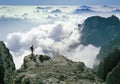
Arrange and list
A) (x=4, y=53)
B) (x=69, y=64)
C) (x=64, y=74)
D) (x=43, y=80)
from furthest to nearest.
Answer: (x=4, y=53) → (x=69, y=64) → (x=64, y=74) → (x=43, y=80)

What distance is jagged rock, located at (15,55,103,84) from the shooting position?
3459 centimetres

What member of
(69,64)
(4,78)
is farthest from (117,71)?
(4,78)

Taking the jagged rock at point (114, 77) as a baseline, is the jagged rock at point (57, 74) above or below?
above

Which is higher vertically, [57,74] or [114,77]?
[57,74]

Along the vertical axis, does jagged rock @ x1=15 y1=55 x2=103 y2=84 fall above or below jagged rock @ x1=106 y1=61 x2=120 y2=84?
above

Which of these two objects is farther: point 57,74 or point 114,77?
A: point 114,77

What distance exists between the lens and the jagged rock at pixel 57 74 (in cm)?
3459

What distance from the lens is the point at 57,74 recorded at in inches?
1438

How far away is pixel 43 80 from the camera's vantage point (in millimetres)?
34344

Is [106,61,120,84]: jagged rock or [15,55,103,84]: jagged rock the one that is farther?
[106,61,120,84]: jagged rock

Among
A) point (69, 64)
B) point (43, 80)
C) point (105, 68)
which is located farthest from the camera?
point (105, 68)

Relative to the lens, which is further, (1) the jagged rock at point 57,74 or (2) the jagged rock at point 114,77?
(2) the jagged rock at point 114,77

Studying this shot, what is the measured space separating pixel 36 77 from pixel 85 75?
543 centimetres

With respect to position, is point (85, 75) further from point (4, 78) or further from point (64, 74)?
point (4, 78)
